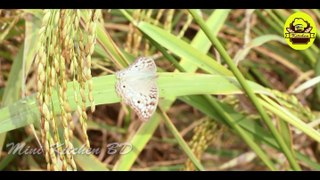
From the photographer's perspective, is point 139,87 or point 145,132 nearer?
point 139,87

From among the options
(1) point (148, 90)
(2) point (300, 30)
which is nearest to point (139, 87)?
(1) point (148, 90)

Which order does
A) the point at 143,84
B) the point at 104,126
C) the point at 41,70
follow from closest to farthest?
the point at 41,70, the point at 143,84, the point at 104,126

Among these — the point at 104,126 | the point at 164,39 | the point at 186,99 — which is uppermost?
the point at 164,39

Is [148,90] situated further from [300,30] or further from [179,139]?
[300,30]

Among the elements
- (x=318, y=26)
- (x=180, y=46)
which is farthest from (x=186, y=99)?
(x=318, y=26)

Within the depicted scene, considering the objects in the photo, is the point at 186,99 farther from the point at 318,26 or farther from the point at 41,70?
the point at 41,70

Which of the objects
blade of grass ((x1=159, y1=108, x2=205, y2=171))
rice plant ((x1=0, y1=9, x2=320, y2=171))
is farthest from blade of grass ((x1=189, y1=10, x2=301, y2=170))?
blade of grass ((x1=159, y1=108, x2=205, y2=171))
